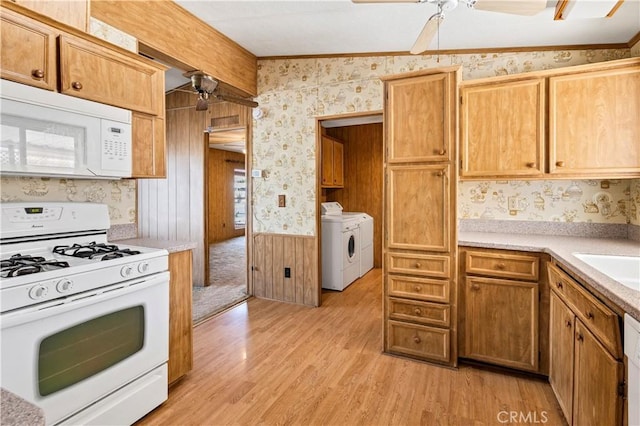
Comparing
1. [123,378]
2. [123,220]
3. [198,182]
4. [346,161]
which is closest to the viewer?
[123,378]

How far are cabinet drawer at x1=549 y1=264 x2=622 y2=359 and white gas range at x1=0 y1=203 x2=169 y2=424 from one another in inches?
83.9

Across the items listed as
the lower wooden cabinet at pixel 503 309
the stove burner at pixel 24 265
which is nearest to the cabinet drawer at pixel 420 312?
the lower wooden cabinet at pixel 503 309

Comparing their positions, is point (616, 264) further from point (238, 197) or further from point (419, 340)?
point (238, 197)

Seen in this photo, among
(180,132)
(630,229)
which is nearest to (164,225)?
(180,132)

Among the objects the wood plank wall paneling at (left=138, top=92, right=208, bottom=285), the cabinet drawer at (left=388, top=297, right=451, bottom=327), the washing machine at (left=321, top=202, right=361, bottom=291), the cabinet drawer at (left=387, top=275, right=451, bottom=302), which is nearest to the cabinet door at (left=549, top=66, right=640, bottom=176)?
the cabinet drawer at (left=387, top=275, right=451, bottom=302)

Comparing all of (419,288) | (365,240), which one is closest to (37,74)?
(419,288)

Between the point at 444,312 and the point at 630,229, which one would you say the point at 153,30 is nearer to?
the point at 444,312

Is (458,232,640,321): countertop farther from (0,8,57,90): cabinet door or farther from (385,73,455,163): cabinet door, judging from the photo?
(0,8,57,90): cabinet door

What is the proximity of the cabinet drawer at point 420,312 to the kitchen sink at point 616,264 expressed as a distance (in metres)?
0.91

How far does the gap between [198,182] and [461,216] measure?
3.29 meters

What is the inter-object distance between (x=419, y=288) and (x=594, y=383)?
1.21m

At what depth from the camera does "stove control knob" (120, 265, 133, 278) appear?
5.59 feet

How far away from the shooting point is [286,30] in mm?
3023

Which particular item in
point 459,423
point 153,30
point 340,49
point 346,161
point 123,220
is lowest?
point 459,423
